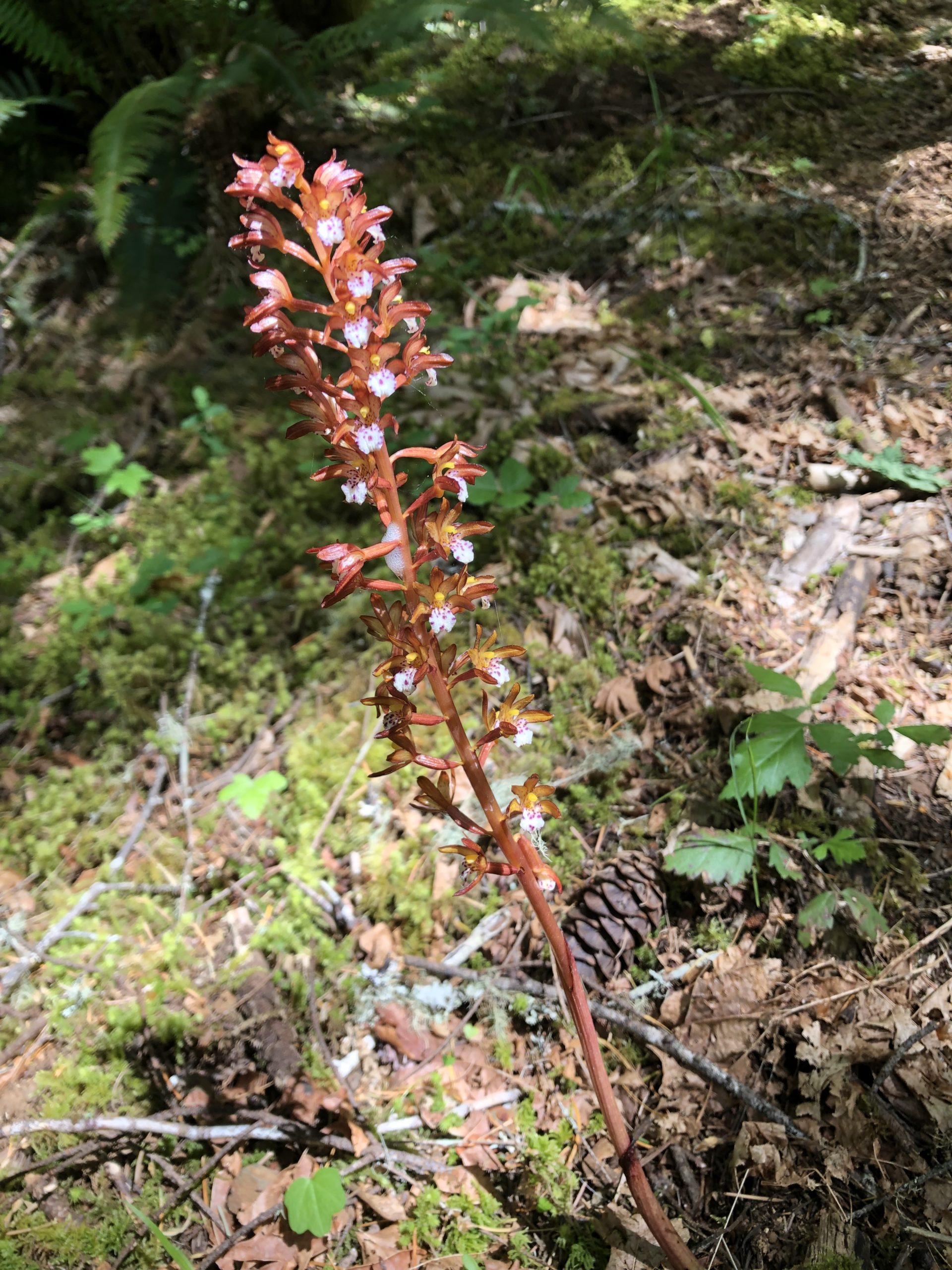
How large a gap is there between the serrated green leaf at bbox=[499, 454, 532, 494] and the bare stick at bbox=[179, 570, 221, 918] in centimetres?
146

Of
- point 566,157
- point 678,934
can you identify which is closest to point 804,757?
point 678,934

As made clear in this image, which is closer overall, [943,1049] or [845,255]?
[943,1049]

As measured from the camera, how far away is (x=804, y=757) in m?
2.13

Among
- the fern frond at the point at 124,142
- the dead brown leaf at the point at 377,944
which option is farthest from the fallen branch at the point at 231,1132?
the fern frond at the point at 124,142

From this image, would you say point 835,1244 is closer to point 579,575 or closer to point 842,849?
point 842,849

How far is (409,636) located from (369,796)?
1488mm

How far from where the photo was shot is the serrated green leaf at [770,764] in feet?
6.96

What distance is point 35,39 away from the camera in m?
4.53

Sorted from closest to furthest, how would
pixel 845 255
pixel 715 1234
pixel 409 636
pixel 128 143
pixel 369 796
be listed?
1. pixel 409 636
2. pixel 715 1234
3. pixel 369 796
4. pixel 845 255
5. pixel 128 143

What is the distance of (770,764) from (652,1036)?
801mm

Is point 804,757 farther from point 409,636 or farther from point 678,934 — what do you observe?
point 409,636

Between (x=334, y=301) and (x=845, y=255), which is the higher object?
(x=334, y=301)

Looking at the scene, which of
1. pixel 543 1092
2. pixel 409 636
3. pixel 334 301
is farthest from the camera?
pixel 543 1092

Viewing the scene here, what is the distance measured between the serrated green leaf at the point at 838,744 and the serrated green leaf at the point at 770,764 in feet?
0.15
